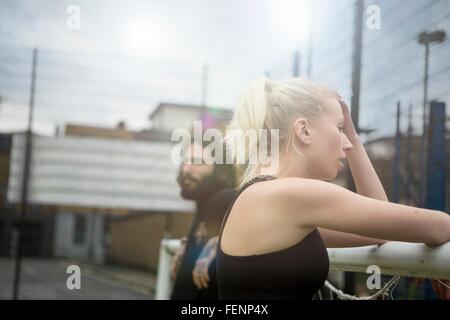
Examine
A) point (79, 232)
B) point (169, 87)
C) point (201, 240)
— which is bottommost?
point (79, 232)

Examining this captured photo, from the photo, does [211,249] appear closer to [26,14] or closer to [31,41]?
[26,14]

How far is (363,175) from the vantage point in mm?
1163

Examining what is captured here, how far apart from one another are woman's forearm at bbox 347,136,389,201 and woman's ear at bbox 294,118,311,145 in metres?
0.24

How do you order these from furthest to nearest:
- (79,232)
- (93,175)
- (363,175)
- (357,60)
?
(79,232)
(93,175)
(357,60)
(363,175)

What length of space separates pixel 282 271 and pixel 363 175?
362 millimetres

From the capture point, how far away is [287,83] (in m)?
1.00

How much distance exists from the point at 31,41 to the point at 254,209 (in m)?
5.71

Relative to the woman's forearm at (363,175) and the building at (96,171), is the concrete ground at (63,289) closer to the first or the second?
the building at (96,171)

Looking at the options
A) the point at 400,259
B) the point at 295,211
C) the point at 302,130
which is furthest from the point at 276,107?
the point at 400,259

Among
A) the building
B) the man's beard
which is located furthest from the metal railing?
the building

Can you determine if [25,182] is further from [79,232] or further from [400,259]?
[79,232]

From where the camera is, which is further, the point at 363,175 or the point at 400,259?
the point at 363,175

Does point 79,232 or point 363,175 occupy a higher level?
point 363,175

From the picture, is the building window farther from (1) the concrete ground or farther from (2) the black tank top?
(2) the black tank top
